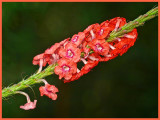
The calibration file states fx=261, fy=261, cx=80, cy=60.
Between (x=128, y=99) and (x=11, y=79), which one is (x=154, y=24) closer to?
(x=128, y=99)

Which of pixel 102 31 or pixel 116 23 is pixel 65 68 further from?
pixel 116 23

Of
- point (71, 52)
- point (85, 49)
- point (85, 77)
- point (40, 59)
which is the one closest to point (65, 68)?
point (71, 52)

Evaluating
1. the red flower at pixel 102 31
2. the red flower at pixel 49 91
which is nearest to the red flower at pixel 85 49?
the red flower at pixel 102 31

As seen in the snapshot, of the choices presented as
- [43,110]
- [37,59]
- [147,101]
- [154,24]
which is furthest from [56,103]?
[37,59]

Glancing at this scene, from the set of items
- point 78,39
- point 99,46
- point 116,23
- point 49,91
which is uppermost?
point 116,23

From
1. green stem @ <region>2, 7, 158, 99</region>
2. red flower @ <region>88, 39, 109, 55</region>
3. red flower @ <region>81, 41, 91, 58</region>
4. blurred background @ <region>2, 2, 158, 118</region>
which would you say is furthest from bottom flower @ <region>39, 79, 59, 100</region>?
blurred background @ <region>2, 2, 158, 118</region>
